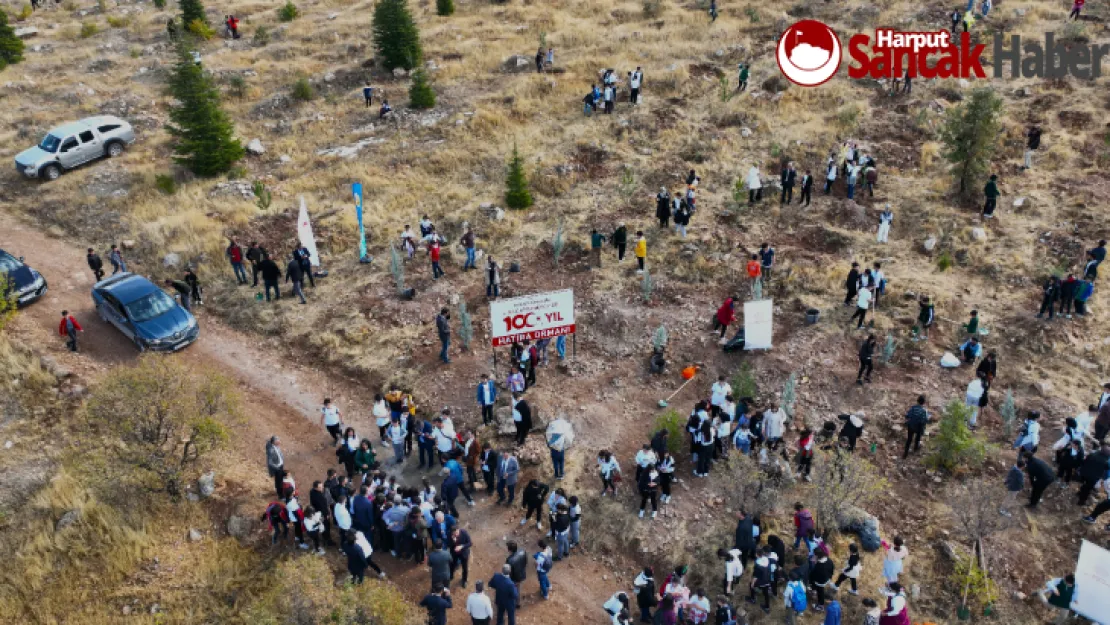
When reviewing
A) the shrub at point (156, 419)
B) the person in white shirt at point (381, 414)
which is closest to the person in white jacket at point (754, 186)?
the person in white shirt at point (381, 414)

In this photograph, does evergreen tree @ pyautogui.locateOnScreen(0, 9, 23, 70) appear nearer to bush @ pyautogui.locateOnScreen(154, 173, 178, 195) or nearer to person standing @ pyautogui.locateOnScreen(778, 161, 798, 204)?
bush @ pyautogui.locateOnScreen(154, 173, 178, 195)

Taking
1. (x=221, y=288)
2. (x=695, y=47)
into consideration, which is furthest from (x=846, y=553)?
(x=695, y=47)

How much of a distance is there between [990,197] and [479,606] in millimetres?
19642

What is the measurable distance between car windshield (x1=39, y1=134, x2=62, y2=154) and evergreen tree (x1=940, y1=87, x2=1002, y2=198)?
99.2ft

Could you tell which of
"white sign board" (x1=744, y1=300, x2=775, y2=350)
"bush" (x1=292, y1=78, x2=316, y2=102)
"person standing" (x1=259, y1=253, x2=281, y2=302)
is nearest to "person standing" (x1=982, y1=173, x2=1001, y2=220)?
"white sign board" (x1=744, y1=300, x2=775, y2=350)

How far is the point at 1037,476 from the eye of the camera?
48.1 ft

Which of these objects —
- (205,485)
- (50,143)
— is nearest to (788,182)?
(205,485)

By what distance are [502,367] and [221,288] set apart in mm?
9121

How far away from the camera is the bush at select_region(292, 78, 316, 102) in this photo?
33000mm

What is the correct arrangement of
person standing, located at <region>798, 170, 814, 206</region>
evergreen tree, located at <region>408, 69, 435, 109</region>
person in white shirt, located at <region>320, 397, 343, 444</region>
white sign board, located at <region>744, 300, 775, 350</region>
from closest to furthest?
person in white shirt, located at <region>320, 397, 343, 444</region> → white sign board, located at <region>744, 300, 775, 350</region> → person standing, located at <region>798, 170, 814, 206</region> → evergreen tree, located at <region>408, 69, 435, 109</region>

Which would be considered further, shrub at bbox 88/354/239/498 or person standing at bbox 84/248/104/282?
person standing at bbox 84/248/104/282

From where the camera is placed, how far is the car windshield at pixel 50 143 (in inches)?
1124

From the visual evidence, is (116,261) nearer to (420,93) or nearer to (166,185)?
(166,185)

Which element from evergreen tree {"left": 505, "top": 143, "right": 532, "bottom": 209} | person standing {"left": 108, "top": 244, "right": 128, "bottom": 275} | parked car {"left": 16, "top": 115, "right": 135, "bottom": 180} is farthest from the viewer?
parked car {"left": 16, "top": 115, "right": 135, "bottom": 180}
